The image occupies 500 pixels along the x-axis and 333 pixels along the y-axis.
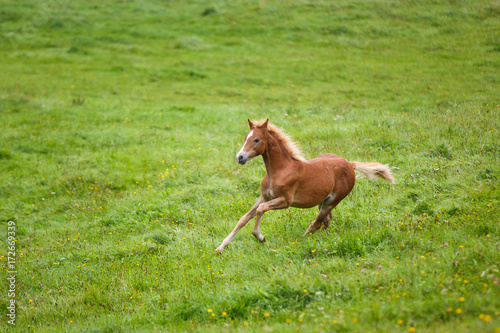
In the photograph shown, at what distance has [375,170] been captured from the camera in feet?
25.7

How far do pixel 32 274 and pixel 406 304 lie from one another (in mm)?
6779

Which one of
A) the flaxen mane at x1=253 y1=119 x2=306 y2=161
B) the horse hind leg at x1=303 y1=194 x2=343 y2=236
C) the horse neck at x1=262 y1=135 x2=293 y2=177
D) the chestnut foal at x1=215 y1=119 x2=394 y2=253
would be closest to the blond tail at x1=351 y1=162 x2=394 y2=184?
the chestnut foal at x1=215 y1=119 x2=394 y2=253

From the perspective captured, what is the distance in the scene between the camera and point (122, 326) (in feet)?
17.9

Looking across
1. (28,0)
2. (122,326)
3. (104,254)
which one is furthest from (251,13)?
→ (122,326)

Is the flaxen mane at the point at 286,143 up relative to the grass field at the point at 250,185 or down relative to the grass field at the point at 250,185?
up

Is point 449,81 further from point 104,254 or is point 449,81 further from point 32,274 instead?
point 32,274

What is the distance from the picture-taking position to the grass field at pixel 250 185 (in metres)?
5.18

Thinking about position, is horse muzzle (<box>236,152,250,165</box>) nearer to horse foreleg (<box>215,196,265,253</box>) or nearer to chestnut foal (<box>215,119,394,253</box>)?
chestnut foal (<box>215,119,394,253</box>)

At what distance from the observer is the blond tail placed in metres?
7.83

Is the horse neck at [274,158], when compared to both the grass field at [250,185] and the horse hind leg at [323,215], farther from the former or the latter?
the grass field at [250,185]

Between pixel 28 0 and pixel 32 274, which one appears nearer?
pixel 32 274

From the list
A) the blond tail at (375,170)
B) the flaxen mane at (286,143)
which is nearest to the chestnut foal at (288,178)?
the flaxen mane at (286,143)

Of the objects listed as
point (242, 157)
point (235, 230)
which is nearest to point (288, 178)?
point (242, 157)

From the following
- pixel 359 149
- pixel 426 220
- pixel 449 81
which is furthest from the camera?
pixel 449 81
